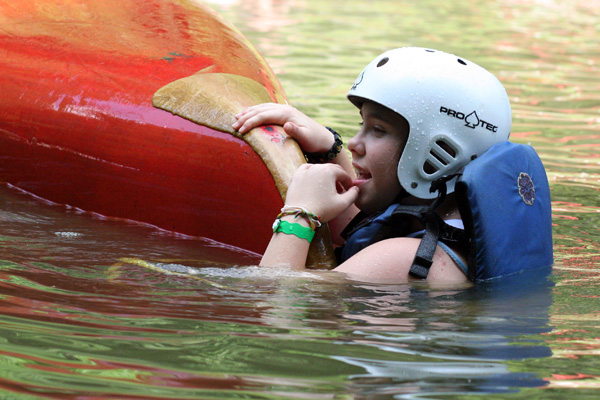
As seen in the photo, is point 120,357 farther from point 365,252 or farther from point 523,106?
point 523,106

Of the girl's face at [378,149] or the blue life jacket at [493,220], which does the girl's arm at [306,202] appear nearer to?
the girl's face at [378,149]

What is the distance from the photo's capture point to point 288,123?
3.48m

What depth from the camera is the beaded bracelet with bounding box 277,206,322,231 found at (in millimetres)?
3061

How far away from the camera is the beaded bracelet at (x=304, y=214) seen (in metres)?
3.06

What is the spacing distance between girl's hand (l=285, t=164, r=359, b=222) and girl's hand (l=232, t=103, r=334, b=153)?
334 millimetres

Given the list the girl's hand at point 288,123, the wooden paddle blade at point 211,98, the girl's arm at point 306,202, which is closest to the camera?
the girl's arm at point 306,202

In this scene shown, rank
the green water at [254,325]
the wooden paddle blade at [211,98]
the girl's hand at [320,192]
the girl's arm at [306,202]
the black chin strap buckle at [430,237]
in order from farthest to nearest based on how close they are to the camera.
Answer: the wooden paddle blade at [211,98] < the girl's hand at [320,192] < the girl's arm at [306,202] < the black chin strap buckle at [430,237] < the green water at [254,325]

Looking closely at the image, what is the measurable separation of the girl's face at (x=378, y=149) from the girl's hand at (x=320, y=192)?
0.08 m

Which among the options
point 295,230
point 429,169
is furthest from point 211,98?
point 429,169

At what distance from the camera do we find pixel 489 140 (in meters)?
3.18

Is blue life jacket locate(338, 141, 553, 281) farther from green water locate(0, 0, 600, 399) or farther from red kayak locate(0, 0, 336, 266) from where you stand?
red kayak locate(0, 0, 336, 266)

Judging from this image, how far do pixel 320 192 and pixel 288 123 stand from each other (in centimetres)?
47

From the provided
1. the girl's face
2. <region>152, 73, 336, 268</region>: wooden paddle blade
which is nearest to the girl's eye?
the girl's face

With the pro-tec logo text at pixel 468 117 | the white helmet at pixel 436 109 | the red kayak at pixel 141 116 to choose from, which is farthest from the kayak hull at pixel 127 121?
the pro-tec logo text at pixel 468 117
